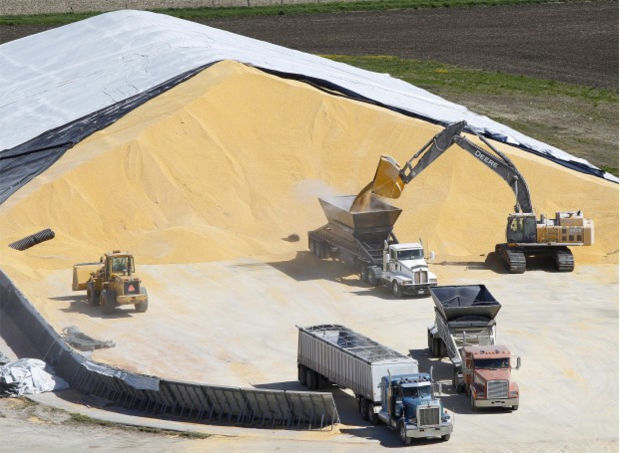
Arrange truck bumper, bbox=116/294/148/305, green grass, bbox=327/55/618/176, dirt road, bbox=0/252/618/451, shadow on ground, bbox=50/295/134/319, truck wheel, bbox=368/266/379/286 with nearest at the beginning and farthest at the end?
dirt road, bbox=0/252/618/451 < truck bumper, bbox=116/294/148/305 < shadow on ground, bbox=50/295/134/319 < truck wheel, bbox=368/266/379/286 < green grass, bbox=327/55/618/176

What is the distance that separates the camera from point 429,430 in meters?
34.5

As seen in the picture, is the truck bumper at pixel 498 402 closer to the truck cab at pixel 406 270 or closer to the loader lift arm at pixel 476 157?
the truck cab at pixel 406 270

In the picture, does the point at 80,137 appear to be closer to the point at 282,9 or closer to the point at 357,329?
the point at 357,329

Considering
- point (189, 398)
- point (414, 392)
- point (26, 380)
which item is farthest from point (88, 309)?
point (414, 392)

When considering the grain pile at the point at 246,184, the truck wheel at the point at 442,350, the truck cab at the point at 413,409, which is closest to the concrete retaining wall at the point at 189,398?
the truck cab at the point at 413,409

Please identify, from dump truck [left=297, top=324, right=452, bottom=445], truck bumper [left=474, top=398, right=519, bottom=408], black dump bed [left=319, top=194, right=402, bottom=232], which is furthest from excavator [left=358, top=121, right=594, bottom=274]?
truck bumper [left=474, top=398, right=519, bottom=408]

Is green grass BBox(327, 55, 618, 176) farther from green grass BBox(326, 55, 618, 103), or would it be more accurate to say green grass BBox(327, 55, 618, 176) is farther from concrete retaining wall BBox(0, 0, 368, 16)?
concrete retaining wall BBox(0, 0, 368, 16)

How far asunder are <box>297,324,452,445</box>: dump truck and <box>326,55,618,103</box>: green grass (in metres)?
49.9

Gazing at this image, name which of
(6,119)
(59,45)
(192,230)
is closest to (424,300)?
(192,230)

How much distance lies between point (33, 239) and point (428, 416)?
81.5 feet

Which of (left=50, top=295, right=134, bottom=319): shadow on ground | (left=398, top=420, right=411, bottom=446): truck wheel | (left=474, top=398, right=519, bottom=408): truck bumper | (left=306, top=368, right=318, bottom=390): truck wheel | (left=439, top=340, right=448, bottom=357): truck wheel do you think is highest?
(left=50, top=295, right=134, bottom=319): shadow on ground

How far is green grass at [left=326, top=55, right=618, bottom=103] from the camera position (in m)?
88.6

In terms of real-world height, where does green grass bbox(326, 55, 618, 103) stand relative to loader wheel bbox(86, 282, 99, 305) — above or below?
above

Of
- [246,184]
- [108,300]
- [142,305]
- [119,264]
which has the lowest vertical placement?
[142,305]
